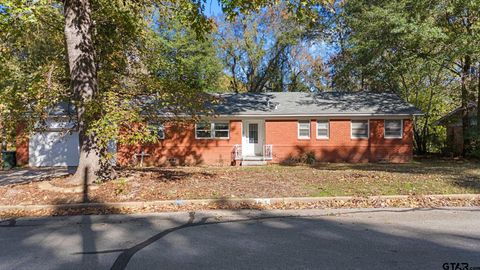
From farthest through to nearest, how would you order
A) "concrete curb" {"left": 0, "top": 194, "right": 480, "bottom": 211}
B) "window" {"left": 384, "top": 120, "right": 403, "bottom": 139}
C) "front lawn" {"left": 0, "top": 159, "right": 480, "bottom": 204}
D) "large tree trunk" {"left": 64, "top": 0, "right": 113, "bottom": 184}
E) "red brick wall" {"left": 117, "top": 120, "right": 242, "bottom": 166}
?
"window" {"left": 384, "top": 120, "right": 403, "bottom": 139}
"red brick wall" {"left": 117, "top": 120, "right": 242, "bottom": 166}
"large tree trunk" {"left": 64, "top": 0, "right": 113, "bottom": 184}
"front lawn" {"left": 0, "top": 159, "right": 480, "bottom": 204}
"concrete curb" {"left": 0, "top": 194, "right": 480, "bottom": 211}

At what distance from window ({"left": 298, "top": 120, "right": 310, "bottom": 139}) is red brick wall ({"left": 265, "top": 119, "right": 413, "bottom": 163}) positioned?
22 centimetres

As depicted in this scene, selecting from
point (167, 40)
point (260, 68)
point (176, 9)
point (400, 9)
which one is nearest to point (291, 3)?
point (176, 9)

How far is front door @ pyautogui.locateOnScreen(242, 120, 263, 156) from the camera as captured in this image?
23.4 metres

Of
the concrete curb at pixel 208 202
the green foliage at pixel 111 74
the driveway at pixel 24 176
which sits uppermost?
the green foliage at pixel 111 74

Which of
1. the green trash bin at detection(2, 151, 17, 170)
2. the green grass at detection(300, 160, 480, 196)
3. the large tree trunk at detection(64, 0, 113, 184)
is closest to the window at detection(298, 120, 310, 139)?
the green grass at detection(300, 160, 480, 196)

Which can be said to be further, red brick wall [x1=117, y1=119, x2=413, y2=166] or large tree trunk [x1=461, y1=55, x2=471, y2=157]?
large tree trunk [x1=461, y1=55, x2=471, y2=157]

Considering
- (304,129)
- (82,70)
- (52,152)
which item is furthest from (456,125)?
(82,70)

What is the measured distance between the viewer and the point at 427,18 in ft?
67.7

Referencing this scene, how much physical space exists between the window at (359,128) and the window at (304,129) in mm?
2491

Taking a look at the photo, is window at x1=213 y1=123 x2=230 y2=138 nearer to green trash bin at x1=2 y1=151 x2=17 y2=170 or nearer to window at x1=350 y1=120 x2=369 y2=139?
window at x1=350 y1=120 x2=369 y2=139

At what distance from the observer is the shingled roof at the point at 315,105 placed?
888 inches

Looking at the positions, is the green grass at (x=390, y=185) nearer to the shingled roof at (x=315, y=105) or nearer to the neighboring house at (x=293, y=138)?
the neighboring house at (x=293, y=138)

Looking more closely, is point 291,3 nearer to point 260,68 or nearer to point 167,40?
point 167,40

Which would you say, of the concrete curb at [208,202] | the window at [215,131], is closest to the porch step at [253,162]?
the window at [215,131]
